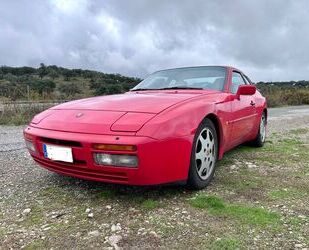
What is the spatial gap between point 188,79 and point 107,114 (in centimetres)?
163

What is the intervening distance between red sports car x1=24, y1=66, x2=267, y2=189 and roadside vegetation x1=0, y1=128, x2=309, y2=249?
0.24 m

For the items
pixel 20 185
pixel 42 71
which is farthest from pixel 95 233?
pixel 42 71

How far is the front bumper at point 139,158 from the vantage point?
294 cm

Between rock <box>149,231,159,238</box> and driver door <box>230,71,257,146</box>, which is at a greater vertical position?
driver door <box>230,71,257,146</box>

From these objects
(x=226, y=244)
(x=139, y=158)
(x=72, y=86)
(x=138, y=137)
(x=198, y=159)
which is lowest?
(x=226, y=244)

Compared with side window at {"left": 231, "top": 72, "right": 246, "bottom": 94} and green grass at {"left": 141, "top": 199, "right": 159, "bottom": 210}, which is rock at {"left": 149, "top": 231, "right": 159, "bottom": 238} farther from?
side window at {"left": 231, "top": 72, "right": 246, "bottom": 94}

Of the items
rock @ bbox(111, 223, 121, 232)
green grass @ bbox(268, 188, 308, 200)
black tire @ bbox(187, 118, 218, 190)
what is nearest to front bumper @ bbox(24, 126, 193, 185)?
black tire @ bbox(187, 118, 218, 190)

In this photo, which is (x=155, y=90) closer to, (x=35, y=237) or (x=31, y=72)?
(x=35, y=237)

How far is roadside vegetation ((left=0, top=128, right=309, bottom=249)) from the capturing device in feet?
8.40

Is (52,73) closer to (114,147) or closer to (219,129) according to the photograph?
(219,129)

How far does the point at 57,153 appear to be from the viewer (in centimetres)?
325

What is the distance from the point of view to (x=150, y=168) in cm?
298

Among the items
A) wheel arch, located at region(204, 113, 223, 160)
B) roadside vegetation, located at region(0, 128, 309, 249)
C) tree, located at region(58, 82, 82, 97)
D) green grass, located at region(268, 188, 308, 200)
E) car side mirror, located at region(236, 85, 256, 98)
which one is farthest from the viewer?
tree, located at region(58, 82, 82, 97)

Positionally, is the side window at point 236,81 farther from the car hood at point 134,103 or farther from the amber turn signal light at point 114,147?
the amber turn signal light at point 114,147
